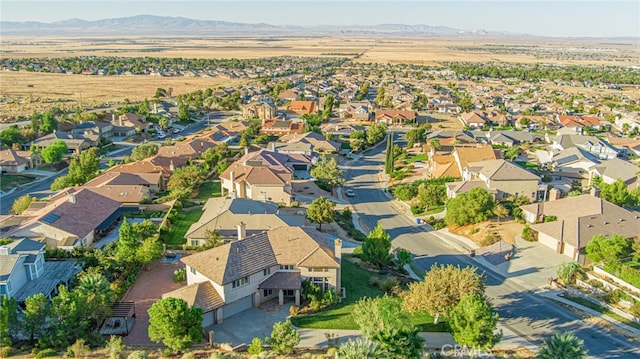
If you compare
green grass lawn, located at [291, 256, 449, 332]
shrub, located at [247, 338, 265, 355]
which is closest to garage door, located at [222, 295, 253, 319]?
green grass lawn, located at [291, 256, 449, 332]

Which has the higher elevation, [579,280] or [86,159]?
[86,159]

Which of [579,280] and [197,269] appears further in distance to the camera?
[579,280]

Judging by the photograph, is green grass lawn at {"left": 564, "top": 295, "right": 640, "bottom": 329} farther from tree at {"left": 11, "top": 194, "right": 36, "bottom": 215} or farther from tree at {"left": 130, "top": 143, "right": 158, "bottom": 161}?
tree at {"left": 130, "top": 143, "right": 158, "bottom": 161}

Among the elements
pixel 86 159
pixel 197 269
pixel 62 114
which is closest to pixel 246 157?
pixel 86 159

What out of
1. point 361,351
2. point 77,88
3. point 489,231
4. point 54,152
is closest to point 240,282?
point 361,351

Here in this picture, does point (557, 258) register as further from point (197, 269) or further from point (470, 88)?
point (470, 88)

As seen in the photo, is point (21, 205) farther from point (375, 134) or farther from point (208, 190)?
point (375, 134)
